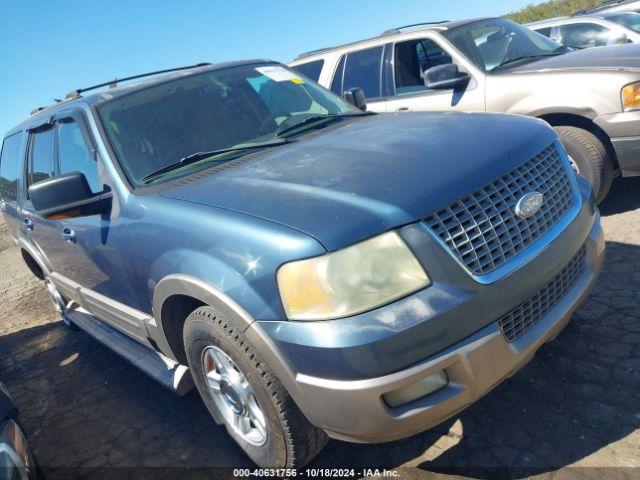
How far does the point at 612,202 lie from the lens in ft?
16.4

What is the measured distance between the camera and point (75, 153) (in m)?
3.40

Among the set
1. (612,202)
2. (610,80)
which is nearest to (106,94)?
(610,80)

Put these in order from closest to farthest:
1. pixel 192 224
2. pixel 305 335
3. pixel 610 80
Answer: pixel 305 335 → pixel 192 224 → pixel 610 80

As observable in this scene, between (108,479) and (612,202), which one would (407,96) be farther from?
(108,479)

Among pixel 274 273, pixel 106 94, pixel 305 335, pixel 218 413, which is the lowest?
pixel 218 413

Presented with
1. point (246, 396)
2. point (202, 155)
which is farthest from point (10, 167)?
point (246, 396)

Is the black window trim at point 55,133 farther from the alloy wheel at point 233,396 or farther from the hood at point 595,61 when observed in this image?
the hood at point 595,61

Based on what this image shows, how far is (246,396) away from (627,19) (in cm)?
976

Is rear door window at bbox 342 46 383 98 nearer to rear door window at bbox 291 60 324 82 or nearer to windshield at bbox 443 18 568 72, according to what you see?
rear door window at bbox 291 60 324 82

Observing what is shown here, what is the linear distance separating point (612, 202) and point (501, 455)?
3.58 meters

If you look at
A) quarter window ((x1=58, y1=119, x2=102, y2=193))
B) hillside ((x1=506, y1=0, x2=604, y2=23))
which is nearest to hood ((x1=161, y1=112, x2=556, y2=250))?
quarter window ((x1=58, y1=119, x2=102, y2=193))

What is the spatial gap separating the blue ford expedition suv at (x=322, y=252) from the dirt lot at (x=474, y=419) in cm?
42

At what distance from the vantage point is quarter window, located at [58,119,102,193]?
3082 millimetres

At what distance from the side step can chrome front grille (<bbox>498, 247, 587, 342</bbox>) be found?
5.53ft
